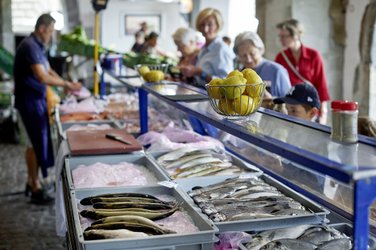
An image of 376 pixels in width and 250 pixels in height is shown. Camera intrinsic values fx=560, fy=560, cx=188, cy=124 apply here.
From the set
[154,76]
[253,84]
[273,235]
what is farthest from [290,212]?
[154,76]

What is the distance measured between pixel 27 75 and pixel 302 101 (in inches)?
146

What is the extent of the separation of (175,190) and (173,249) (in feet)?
2.10

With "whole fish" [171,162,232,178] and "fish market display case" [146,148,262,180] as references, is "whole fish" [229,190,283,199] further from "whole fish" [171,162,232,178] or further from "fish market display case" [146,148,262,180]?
"whole fish" [171,162,232,178]

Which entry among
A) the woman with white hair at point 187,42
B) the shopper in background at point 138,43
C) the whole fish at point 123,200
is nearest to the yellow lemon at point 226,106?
the whole fish at point 123,200

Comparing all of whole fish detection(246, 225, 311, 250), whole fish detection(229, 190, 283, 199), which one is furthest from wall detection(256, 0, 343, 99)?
whole fish detection(246, 225, 311, 250)

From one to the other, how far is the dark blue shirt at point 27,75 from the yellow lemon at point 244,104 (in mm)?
4249

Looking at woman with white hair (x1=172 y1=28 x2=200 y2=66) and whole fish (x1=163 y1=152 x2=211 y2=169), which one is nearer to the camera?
whole fish (x1=163 y1=152 x2=211 y2=169)

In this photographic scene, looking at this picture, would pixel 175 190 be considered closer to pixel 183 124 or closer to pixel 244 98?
pixel 244 98

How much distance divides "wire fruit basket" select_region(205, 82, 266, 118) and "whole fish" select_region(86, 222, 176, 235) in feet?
1.93

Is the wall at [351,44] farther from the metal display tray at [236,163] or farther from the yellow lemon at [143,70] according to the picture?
the metal display tray at [236,163]

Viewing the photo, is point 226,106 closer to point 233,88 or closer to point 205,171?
point 233,88

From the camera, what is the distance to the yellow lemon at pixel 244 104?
2.38 metres

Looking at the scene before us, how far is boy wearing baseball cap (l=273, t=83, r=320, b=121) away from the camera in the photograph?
367 cm

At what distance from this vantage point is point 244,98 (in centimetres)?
238
